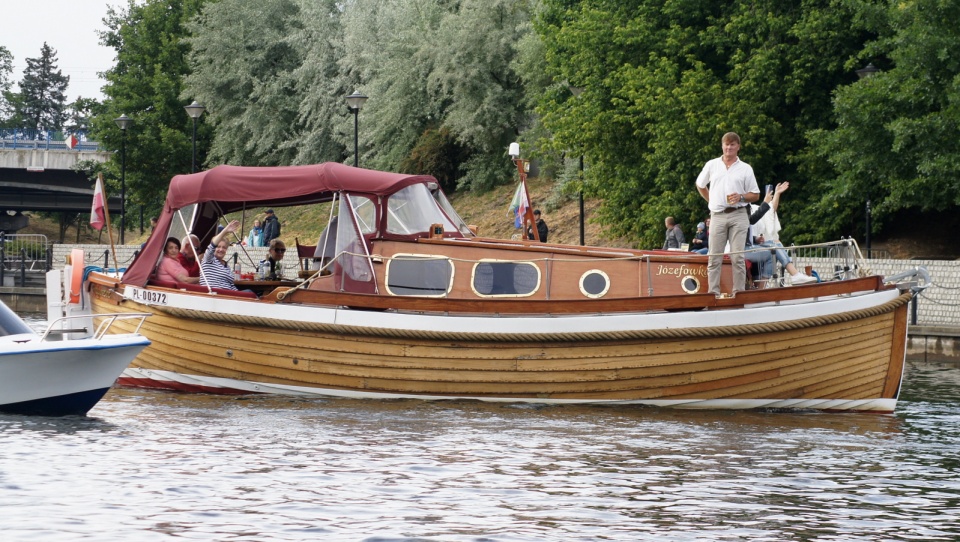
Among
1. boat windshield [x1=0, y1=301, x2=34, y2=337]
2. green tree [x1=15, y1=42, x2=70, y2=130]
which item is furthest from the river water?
green tree [x1=15, y1=42, x2=70, y2=130]

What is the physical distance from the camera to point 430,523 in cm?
1030

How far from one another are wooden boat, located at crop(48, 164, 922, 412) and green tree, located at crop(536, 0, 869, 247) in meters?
16.9

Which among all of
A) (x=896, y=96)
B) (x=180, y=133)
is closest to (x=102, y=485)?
(x=896, y=96)

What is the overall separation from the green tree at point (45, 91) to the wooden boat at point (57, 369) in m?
152

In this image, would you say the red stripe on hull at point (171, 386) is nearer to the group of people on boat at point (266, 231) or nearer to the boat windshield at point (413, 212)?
the boat windshield at point (413, 212)

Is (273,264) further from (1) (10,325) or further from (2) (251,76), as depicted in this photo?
(2) (251,76)

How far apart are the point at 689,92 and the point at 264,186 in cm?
1839

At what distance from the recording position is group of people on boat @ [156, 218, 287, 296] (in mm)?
18094

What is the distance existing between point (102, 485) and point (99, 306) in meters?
8.09

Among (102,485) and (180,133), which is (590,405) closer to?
(102,485)

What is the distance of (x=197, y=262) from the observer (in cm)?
1853

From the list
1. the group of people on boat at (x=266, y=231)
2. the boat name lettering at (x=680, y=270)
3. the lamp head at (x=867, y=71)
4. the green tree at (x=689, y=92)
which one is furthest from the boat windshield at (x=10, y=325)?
the lamp head at (x=867, y=71)

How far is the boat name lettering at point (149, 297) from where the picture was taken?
1784 cm

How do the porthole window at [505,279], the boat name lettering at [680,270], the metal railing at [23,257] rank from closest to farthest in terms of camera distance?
1. the boat name lettering at [680,270]
2. the porthole window at [505,279]
3. the metal railing at [23,257]
